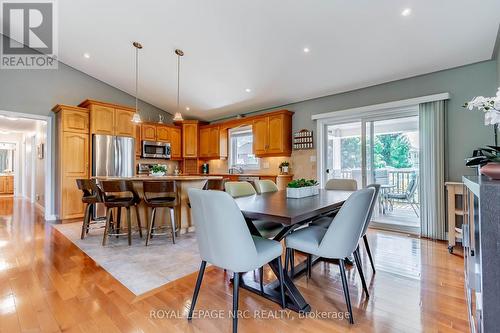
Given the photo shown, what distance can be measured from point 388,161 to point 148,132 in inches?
208

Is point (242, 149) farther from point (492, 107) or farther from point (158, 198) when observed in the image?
point (492, 107)

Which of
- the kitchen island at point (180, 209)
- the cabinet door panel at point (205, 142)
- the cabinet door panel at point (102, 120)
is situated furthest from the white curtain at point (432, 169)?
the cabinet door panel at point (102, 120)

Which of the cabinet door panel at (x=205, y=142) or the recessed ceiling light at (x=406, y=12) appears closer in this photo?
the recessed ceiling light at (x=406, y=12)

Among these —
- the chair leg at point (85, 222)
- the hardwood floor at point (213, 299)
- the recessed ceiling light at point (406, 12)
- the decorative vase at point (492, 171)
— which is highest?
the recessed ceiling light at point (406, 12)

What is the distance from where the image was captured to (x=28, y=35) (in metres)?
4.56

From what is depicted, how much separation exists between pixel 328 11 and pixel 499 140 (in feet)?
8.91

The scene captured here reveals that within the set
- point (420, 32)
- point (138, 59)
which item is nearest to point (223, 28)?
point (138, 59)

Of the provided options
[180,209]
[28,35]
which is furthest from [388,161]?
[28,35]

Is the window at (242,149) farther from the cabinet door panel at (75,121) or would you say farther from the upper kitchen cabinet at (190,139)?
the cabinet door panel at (75,121)

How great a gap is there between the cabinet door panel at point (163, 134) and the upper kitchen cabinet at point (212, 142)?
866mm

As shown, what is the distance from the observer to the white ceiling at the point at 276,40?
8.98 ft

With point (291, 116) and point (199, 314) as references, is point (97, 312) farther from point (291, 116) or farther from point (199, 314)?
point (291, 116)

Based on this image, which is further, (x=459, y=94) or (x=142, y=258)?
(x=459, y=94)

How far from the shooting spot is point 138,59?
4621 millimetres
